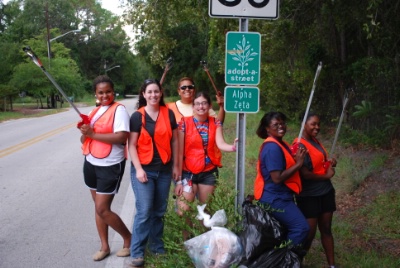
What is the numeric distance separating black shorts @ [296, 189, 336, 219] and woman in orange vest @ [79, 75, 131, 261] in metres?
1.78

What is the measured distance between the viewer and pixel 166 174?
4641 mm

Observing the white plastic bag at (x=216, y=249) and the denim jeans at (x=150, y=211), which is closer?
the white plastic bag at (x=216, y=249)

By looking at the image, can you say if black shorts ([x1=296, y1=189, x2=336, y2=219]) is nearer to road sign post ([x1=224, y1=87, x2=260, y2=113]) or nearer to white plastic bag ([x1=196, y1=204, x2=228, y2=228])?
white plastic bag ([x1=196, y1=204, x2=228, y2=228])

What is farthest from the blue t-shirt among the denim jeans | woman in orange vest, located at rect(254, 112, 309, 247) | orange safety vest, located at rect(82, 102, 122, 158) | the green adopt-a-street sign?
orange safety vest, located at rect(82, 102, 122, 158)

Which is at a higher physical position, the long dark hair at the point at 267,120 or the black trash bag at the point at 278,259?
the long dark hair at the point at 267,120

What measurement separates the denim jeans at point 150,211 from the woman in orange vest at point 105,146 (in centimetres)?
22

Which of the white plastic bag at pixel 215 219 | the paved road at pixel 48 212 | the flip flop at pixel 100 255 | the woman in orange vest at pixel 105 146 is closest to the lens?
the white plastic bag at pixel 215 219

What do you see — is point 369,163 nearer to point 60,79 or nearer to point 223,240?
point 223,240

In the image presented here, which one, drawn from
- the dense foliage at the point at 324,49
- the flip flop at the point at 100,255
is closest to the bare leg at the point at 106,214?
the flip flop at the point at 100,255

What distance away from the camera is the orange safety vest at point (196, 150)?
4.65 meters

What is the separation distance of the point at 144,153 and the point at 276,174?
132cm

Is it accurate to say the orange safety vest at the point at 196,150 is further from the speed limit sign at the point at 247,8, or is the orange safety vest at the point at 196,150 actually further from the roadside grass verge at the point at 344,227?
the speed limit sign at the point at 247,8

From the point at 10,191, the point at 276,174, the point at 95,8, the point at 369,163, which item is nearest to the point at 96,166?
the point at 276,174

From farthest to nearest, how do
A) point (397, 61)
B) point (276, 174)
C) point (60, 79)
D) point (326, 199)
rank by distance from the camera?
1. point (60, 79)
2. point (397, 61)
3. point (326, 199)
4. point (276, 174)
